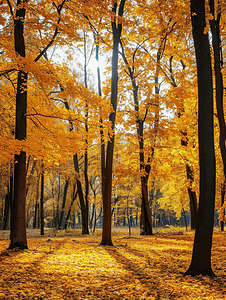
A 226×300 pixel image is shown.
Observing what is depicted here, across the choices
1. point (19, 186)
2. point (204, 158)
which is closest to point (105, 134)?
point (19, 186)

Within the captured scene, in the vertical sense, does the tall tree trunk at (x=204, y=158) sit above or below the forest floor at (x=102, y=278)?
above

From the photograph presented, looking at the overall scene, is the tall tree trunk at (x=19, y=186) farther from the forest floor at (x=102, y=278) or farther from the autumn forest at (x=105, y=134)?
the forest floor at (x=102, y=278)

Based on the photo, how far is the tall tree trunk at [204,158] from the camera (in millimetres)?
3895

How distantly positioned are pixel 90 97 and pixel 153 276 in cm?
470

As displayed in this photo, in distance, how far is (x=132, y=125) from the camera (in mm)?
11109

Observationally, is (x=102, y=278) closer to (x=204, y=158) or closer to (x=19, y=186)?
(x=204, y=158)

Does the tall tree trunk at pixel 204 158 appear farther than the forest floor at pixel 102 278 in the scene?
Yes

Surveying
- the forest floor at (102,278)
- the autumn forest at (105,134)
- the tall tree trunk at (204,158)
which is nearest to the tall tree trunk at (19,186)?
the autumn forest at (105,134)

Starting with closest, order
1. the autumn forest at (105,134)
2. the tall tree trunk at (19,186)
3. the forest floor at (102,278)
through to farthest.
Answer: the forest floor at (102,278) → the autumn forest at (105,134) → the tall tree trunk at (19,186)

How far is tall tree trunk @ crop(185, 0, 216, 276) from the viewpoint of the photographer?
389 cm

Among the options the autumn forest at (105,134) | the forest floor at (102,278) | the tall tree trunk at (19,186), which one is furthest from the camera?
the tall tree trunk at (19,186)

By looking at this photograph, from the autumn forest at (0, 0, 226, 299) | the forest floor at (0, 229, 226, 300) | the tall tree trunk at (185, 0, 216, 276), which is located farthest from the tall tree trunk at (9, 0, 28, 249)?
the tall tree trunk at (185, 0, 216, 276)

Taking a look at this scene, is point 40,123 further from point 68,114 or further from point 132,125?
point 132,125

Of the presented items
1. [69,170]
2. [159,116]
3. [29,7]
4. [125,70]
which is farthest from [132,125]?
[29,7]
